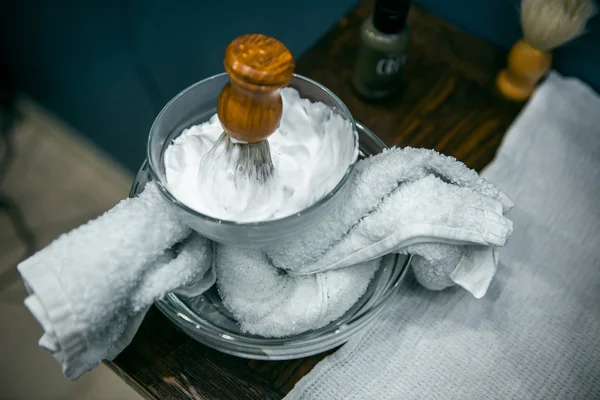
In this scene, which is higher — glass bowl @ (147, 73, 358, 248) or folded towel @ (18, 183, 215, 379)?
glass bowl @ (147, 73, 358, 248)

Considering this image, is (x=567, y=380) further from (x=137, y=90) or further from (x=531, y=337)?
(x=137, y=90)

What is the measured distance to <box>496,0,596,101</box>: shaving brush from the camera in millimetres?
434

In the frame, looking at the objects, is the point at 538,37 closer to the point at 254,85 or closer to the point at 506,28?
the point at 506,28

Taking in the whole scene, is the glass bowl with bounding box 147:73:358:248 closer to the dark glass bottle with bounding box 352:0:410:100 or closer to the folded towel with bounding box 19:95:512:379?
the folded towel with bounding box 19:95:512:379

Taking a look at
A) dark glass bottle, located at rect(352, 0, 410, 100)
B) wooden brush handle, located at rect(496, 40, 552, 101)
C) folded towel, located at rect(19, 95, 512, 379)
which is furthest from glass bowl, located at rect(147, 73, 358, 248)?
wooden brush handle, located at rect(496, 40, 552, 101)

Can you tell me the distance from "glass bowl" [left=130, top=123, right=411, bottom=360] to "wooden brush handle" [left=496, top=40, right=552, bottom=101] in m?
0.23

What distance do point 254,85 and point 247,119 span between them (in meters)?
0.02

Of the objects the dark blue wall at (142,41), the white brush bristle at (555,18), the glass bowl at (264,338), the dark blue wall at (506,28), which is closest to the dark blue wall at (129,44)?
the dark blue wall at (142,41)

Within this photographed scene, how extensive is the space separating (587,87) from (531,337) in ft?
0.86

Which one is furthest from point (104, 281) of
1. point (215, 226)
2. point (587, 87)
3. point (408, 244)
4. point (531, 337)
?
point (587, 87)

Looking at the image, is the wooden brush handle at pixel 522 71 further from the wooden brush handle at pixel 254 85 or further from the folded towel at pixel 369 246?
the wooden brush handle at pixel 254 85

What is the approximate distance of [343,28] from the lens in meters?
0.55

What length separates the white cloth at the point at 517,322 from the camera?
0.36m

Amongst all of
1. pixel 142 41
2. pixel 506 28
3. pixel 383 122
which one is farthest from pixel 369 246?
pixel 142 41
